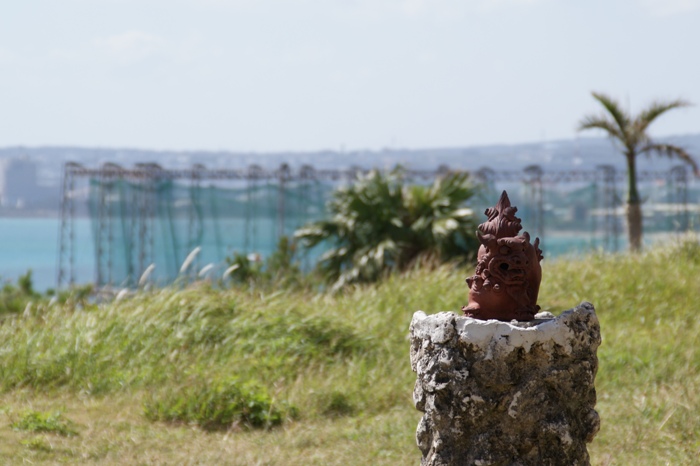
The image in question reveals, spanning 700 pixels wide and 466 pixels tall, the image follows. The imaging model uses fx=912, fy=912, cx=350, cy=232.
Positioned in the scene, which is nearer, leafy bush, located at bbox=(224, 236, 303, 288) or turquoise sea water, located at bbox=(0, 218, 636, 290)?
leafy bush, located at bbox=(224, 236, 303, 288)

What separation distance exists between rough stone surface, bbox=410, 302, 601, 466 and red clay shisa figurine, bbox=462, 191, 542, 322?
14 centimetres

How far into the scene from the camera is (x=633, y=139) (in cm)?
1755

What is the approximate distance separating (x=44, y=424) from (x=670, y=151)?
1406cm

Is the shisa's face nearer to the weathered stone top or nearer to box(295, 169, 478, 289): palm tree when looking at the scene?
the weathered stone top

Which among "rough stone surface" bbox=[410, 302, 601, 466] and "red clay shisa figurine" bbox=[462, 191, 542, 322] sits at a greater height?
"red clay shisa figurine" bbox=[462, 191, 542, 322]

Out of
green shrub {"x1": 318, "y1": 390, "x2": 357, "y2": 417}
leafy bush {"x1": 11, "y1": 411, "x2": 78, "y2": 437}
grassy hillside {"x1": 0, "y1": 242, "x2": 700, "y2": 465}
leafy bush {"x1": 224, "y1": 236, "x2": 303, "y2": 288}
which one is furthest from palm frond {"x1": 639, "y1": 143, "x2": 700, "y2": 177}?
leafy bush {"x1": 11, "y1": 411, "x2": 78, "y2": 437}

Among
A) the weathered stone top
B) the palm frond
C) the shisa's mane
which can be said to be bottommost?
the weathered stone top

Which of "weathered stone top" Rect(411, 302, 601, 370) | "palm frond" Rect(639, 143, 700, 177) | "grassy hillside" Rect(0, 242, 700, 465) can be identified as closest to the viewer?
"weathered stone top" Rect(411, 302, 601, 370)

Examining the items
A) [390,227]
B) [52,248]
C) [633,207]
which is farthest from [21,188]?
[390,227]

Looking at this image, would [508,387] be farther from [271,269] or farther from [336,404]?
[271,269]

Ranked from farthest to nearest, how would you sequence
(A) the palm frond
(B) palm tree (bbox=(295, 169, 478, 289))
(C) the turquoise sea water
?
(A) the palm frond < (C) the turquoise sea water < (B) palm tree (bbox=(295, 169, 478, 289))

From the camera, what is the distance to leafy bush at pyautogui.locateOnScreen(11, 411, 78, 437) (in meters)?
6.69

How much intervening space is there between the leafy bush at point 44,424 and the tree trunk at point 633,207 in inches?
507

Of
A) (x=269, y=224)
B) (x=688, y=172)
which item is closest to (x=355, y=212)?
(x=269, y=224)
